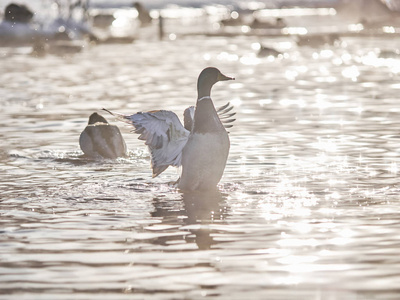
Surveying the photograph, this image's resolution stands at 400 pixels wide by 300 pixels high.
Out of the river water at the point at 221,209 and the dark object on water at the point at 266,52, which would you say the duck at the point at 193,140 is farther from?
the dark object on water at the point at 266,52

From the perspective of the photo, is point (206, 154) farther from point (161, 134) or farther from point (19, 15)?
Result: point (19, 15)

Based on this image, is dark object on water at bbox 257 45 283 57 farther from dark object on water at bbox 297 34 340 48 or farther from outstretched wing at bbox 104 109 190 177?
outstretched wing at bbox 104 109 190 177

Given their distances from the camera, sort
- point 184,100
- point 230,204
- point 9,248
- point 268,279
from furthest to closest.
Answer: point 184,100, point 230,204, point 9,248, point 268,279

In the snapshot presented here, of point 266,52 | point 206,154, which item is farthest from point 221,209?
point 266,52

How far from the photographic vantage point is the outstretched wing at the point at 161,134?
470 inches

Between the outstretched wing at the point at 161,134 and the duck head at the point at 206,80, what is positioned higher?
the duck head at the point at 206,80

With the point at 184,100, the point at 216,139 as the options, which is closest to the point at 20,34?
the point at 184,100

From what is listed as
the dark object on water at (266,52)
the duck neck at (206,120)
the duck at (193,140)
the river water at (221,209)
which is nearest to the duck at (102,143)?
the river water at (221,209)

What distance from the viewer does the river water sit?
7.71m

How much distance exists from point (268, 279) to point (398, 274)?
108cm

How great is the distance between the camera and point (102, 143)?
1521 cm

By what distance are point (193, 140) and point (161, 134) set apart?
18.6 inches

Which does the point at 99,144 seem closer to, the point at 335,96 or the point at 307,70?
the point at 335,96

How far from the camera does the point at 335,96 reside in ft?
81.0
